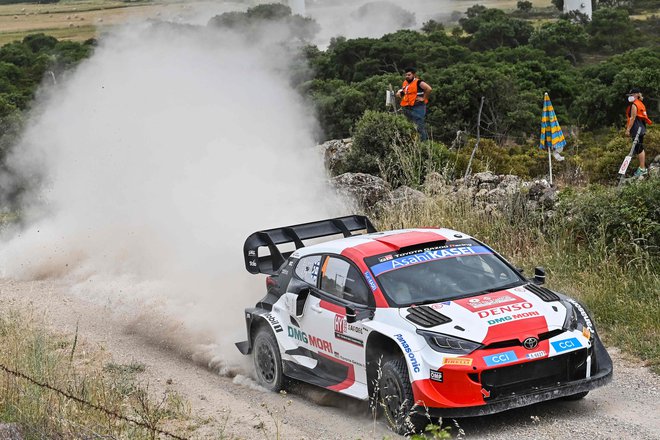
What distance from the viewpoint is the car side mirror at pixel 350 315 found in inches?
376

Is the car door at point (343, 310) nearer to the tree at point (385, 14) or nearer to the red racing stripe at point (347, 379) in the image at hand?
the red racing stripe at point (347, 379)

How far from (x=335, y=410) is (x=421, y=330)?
1.72 m

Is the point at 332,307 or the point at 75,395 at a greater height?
the point at 332,307

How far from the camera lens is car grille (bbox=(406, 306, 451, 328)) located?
29.3 feet

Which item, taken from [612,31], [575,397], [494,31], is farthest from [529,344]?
[612,31]

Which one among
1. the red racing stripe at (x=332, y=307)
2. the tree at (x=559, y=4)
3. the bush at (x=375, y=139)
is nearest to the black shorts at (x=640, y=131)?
the bush at (x=375, y=139)

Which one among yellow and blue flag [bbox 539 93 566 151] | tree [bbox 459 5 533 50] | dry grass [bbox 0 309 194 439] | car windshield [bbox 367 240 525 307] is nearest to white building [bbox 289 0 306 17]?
tree [bbox 459 5 533 50]

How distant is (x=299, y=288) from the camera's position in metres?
10.6

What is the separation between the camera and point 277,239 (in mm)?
12281

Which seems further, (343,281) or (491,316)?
(343,281)

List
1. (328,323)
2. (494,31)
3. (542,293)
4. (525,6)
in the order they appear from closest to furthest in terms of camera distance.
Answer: (542,293) < (328,323) < (494,31) < (525,6)

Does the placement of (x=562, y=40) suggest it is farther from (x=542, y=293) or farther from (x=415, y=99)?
(x=542, y=293)

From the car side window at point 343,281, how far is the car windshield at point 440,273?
7.9 inches

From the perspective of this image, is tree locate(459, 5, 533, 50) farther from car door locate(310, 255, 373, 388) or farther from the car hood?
the car hood
